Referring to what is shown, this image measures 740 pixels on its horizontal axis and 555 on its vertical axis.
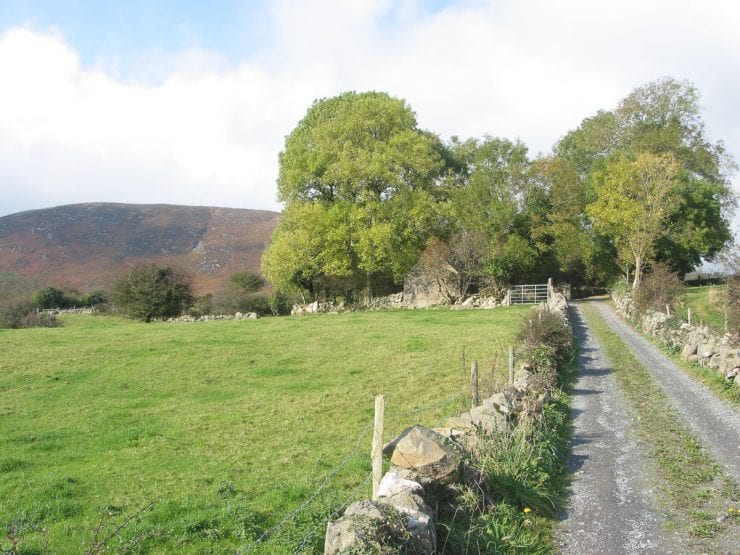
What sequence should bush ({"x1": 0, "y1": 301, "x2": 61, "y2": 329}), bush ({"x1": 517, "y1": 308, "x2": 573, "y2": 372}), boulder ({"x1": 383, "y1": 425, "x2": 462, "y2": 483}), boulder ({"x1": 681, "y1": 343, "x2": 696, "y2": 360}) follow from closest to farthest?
boulder ({"x1": 383, "y1": 425, "x2": 462, "y2": 483}) < bush ({"x1": 517, "y1": 308, "x2": 573, "y2": 372}) < boulder ({"x1": 681, "y1": 343, "x2": 696, "y2": 360}) < bush ({"x1": 0, "y1": 301, "x2": 61, "y2": 329})

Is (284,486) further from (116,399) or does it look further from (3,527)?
(116,399)

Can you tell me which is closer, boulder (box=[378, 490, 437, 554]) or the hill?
boulder (box=[378, 490, 437, 554])

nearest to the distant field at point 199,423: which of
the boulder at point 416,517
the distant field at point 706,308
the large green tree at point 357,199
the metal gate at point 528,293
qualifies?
the boulder at point 416,517

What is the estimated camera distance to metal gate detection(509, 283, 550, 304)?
1740 inches

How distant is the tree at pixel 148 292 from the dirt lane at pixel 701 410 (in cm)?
3132

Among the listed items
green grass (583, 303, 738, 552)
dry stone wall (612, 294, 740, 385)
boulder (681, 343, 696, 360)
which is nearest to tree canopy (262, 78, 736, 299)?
dry stone wall (612, 294, 740, 385)

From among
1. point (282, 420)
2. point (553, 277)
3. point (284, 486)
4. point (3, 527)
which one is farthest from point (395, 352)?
point (553, 277)

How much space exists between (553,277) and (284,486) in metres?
44.5

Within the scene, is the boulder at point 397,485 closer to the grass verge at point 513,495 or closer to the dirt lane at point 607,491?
the grass verge at point 513,495

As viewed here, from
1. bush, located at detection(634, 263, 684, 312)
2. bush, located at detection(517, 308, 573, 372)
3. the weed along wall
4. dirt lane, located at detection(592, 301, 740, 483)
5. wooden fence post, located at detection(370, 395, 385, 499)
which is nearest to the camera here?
the weed along wall

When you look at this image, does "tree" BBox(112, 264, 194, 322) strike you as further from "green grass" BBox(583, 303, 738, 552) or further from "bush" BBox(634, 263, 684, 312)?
"green grass" BBox(583, 303, 738, 552)

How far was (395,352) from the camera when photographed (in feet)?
76.6

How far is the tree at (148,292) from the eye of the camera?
4159cm

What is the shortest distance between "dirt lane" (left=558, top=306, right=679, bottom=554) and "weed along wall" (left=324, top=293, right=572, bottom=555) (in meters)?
0.52
